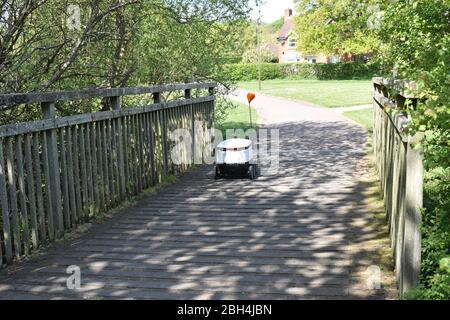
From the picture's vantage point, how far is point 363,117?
63.4ft

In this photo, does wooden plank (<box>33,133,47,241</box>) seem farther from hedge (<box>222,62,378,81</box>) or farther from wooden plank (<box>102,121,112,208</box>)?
hedge (<box>222,62,378,81</box>)

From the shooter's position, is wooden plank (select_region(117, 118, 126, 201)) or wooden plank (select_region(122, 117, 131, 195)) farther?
wooden plank (select_region(122, 117, 131, 195))

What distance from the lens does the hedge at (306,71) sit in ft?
178

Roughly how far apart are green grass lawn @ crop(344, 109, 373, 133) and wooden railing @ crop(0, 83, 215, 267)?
8.77 metres

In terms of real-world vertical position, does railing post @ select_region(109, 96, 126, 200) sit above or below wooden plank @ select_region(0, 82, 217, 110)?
below

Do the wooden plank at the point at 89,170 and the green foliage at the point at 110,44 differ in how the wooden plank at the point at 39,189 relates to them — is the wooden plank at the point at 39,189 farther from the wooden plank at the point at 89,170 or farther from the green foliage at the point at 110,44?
the wooden plank at the point at 89,170

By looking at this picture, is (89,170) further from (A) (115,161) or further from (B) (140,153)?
(B) (140,153)

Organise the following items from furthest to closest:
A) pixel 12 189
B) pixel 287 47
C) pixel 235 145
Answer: pixel 287 47 → pixel 235 145 → pixel 12 189

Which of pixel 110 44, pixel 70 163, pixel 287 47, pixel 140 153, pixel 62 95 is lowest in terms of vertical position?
pixel 140 153

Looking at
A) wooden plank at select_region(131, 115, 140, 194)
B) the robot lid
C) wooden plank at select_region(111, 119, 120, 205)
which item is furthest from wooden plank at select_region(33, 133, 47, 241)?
the robot lid

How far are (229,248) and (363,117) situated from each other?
1480cm

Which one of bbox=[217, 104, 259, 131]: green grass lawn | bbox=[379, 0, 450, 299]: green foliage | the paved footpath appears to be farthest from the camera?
bbox=[217, 104, 259, 131]: green grass lawn

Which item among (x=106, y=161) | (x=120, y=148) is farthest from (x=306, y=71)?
(x=106, y=161)

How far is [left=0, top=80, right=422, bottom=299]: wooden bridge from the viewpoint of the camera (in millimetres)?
4570
